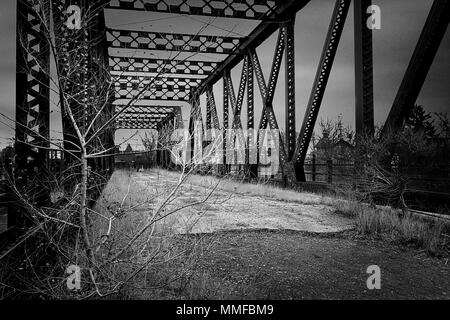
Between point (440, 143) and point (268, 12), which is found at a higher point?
point (268, 12)

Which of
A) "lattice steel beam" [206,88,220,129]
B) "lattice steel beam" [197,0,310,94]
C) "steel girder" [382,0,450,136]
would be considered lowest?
"steel girder" [382,0,450,136]

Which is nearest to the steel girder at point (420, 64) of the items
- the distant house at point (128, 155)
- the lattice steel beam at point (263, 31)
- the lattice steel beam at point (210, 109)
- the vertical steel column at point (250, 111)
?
the distant house at point (128, 155)

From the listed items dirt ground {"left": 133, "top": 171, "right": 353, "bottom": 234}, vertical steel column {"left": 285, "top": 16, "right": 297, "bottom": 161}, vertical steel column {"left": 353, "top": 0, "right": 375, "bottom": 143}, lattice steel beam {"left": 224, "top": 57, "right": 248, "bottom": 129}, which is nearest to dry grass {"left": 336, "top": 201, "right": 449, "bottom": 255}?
dirt ground {"left": 133, "top": 171, "right": 353, "bottom": 234}

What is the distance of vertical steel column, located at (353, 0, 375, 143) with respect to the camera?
693 cm

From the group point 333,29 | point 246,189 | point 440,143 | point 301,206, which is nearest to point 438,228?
point 440,143

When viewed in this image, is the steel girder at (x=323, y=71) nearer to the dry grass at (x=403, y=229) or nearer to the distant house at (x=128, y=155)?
the dry grass at (x=403, y=229)

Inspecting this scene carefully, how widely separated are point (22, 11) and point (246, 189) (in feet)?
29.3

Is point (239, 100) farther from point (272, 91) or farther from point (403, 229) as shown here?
point (403, 229)

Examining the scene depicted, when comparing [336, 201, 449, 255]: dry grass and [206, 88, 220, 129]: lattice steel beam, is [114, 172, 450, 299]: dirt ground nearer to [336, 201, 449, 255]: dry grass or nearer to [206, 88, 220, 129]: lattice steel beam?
[336, 201, 449, 255]: dry grass

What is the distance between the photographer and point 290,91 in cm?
1070

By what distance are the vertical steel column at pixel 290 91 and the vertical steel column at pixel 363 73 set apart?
358 cm

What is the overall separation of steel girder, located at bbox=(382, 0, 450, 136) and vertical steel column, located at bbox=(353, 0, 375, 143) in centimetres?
80

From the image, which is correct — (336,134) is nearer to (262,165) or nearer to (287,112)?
(262,165)
